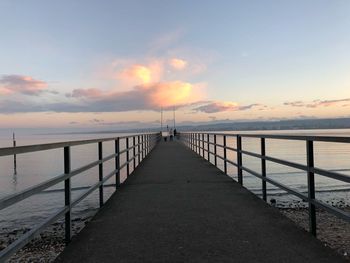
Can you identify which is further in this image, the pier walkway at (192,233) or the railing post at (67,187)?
the railing post at (67,187)

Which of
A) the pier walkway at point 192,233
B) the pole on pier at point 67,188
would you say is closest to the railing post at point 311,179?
the pier walkway at point 192,233

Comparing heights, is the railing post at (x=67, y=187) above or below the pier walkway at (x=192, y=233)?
above

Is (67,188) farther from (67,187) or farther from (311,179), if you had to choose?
(311,179)

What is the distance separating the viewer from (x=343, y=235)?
7.85 metres

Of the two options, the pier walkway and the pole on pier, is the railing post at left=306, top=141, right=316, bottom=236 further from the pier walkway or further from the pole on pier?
the pole on pier

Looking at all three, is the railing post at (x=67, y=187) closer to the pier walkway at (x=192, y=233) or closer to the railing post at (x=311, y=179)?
the pier walkway at (x=192, y=233)

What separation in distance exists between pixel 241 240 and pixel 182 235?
0.77 meters

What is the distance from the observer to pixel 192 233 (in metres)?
5.19

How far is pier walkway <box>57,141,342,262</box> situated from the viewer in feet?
14.1

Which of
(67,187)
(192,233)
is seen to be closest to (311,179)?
(192,233)

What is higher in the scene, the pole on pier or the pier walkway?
the pole on pier

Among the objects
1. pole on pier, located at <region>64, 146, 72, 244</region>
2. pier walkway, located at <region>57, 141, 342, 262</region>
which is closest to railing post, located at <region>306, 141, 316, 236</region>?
pier walkway, located at <region>57, 141, 342, 262</region>

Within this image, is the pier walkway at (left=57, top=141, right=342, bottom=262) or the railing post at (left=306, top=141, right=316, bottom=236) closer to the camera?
the pier walkway at (left=57, top=141, right=342, bottom=262)

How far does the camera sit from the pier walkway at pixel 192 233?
4297mm
